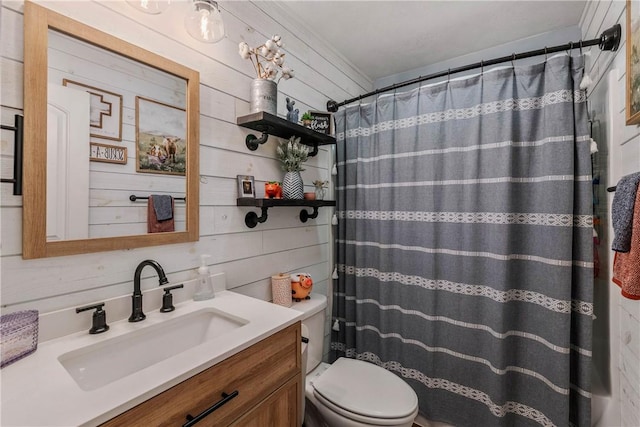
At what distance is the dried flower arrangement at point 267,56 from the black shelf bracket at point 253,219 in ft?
2.18

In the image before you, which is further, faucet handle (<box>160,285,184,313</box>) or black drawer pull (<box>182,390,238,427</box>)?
faucet handle (<box>160,285,184,313</box>)

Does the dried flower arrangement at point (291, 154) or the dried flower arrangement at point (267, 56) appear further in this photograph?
the dried flower arrangement at point (291, 154)

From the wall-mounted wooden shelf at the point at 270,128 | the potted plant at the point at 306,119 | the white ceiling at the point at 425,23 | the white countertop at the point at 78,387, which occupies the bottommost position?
the white countertop at the point at 78,387

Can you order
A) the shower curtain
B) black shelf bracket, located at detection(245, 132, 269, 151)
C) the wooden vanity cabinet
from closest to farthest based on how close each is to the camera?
the wooden vanity cabinet → the shower curtain → black shelf bracket, located at detection(245, 132, 269, 151)

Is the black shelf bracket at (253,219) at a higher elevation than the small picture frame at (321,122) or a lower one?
lower

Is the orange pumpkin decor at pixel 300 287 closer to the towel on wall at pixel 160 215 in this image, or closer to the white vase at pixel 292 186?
the white vase at pixel 292 186

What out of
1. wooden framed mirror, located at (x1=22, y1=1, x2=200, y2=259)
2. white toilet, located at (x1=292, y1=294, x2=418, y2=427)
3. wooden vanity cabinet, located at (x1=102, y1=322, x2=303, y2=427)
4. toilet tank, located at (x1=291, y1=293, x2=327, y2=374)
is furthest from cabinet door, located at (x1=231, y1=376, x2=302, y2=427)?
wooden framed mirror, located at (x1=22, y1=1, x2=200, y2=259)

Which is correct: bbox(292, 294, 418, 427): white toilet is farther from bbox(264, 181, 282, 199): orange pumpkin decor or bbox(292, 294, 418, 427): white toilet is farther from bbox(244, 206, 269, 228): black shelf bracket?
bbox(264, 181, 282, 199): orange pumpkin decor

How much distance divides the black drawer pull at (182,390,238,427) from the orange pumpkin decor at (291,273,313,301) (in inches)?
31.7

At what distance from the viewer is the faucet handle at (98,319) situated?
35.0 inches

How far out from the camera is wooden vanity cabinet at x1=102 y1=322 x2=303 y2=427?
2.09ft

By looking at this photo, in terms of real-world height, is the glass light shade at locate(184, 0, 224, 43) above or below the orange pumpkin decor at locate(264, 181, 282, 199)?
above

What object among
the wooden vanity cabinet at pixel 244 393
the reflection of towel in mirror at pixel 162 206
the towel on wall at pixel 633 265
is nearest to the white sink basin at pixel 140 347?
the wooden vanity cabinet at pixel 244 393

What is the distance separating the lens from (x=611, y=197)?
124cm
